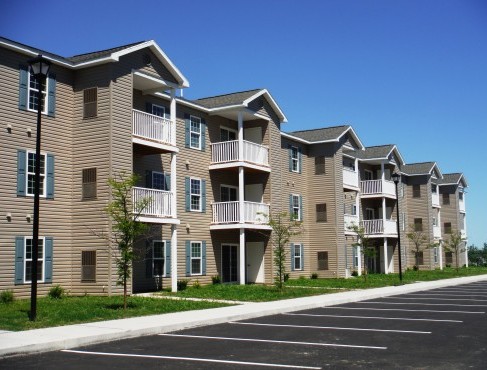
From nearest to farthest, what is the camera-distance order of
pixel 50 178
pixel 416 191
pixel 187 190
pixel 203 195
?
1. pixel 50 178
2. pixel 187 190
3. pixel 203 195
4. pixel 416 191

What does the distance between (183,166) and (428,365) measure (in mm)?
21078

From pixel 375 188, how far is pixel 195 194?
20959mm

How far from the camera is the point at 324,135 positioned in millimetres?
41000

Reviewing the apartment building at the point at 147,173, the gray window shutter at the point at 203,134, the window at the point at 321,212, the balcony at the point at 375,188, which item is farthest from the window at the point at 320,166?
the gray window shutter at the point at 203,134

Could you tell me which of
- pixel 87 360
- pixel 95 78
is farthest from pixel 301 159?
pixel 87 360

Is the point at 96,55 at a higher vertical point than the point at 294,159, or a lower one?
higher

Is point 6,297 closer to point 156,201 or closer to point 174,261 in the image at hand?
point 156,201

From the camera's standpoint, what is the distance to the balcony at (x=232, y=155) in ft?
102

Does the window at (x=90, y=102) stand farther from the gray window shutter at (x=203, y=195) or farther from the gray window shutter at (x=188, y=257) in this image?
the gray window shutter at (x=188, y=257)

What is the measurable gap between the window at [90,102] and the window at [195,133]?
6957 mm

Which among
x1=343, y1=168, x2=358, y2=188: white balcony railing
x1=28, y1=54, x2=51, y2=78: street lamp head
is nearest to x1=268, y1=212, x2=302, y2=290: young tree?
x1=343, y1=168, x2=358, y2=188: white balcony railing

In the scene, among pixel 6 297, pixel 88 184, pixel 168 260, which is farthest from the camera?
pixel 168 260

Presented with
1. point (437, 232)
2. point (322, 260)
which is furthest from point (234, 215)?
point (437, 232)

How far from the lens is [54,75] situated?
24.0 metres
